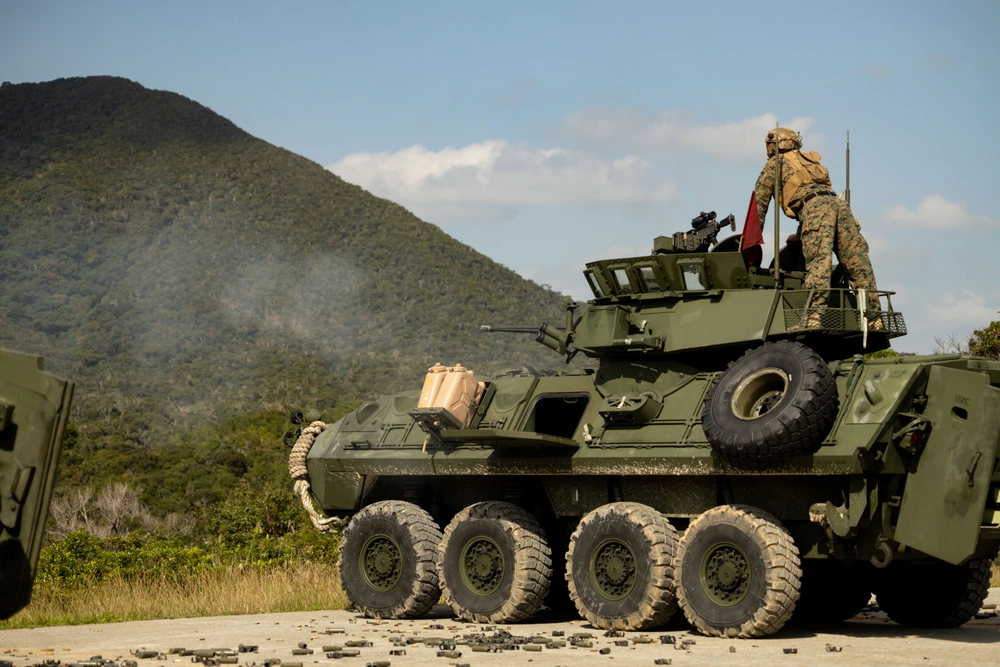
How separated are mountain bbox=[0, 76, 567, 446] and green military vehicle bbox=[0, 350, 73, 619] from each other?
44.5 metres

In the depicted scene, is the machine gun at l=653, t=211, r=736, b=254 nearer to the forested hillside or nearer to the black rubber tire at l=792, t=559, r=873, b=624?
the black rubber tire at l=792, t=559, r=873, b=624

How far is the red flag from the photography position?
16.7 m

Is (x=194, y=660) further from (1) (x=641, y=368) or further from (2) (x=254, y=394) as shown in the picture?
(2) (x=254, y=394)

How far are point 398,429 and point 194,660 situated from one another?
5802 mm

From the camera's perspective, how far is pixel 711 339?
15969 millimetres

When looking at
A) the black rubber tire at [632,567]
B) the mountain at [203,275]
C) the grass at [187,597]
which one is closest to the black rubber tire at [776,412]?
the black rubber tire at [632,567]

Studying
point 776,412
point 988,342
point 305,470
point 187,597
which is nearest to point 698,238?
point 776,412

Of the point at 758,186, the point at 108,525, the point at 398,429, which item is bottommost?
the point at 108,525

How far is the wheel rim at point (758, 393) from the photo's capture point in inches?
573

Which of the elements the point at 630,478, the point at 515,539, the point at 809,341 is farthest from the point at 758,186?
the point at 515,539

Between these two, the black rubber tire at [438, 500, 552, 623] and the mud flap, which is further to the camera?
the black rubber tire at [438, 500, 552, 623]

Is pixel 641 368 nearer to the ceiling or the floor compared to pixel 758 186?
nearer to the floor

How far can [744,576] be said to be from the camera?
46.9 feet

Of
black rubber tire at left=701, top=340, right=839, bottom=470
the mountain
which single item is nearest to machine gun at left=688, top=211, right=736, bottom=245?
black rubber tire at left=701, top=340, right=839, bottom=470
